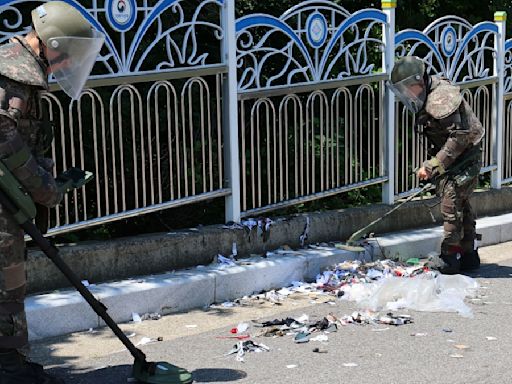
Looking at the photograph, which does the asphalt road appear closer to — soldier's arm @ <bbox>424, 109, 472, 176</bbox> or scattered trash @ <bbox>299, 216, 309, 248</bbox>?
scattered trash @ <bbox>299, 216, 309, 248</bbox>

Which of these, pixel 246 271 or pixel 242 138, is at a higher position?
pixel 242 138

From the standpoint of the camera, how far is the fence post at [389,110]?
7852mm

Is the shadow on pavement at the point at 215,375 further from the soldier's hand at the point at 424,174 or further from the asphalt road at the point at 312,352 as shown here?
the soldier's hand at the point at 424,174

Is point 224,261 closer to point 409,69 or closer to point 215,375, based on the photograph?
point 215,375

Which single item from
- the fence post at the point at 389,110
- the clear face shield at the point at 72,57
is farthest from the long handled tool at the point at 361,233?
the clear face shield at the point at 72,57

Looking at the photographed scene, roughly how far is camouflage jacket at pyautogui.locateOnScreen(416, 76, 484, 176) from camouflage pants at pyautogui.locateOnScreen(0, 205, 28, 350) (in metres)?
3.52

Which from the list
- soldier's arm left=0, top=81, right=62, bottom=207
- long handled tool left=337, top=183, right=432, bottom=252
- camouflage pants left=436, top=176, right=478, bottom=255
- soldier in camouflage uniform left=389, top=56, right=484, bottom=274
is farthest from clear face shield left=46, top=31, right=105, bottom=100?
camouflage pants left=436, top=176, right=478, bottom=255

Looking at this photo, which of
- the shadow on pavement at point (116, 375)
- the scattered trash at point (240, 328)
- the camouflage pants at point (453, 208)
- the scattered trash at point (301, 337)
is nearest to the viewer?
the shadow on pavement at point (116, 375)

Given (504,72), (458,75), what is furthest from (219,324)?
(504,72)

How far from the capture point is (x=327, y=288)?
22.1 ft

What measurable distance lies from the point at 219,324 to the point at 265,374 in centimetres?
100

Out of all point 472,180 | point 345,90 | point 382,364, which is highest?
point 345,90

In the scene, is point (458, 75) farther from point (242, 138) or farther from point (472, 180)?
point (242, 138)

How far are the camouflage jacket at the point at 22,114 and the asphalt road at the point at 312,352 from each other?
45.1 inches
